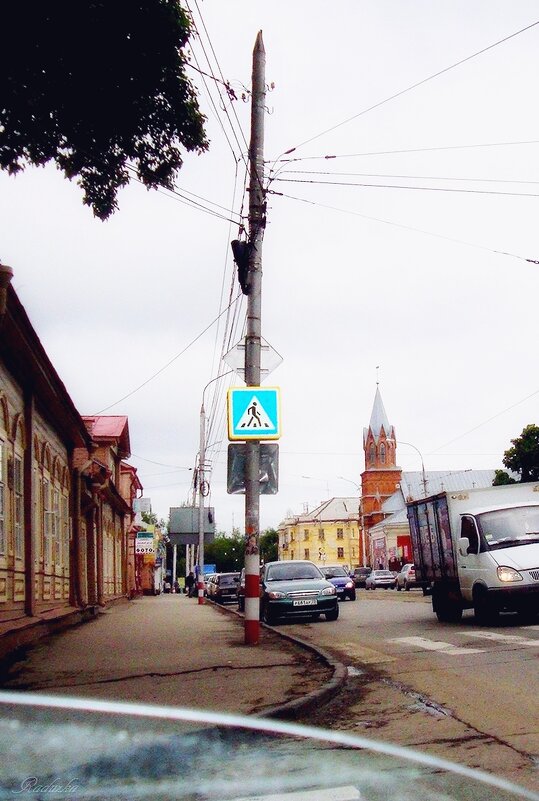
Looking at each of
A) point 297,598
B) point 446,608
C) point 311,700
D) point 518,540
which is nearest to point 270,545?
point 297,598

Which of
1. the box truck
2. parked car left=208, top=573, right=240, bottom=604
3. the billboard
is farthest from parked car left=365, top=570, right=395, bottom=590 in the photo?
the box truck

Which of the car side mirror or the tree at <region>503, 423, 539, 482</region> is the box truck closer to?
the car side mirror

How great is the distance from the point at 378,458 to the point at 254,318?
10959cm

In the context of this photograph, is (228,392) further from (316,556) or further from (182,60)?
(316,556)

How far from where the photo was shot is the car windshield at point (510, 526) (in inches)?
661

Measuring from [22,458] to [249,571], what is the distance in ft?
16.2

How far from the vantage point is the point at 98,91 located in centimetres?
900

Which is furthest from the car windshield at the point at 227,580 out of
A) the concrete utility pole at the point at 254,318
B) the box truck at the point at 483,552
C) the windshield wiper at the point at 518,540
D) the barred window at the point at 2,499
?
the concrete utility pole at the point at 254,318

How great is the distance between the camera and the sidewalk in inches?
333

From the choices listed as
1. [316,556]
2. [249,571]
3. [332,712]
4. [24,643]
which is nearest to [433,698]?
[332,712]

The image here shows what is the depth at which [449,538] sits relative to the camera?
18.7 meters

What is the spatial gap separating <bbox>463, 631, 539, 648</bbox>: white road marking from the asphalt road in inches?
0.6

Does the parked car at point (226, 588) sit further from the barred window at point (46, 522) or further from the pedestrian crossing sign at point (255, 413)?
the pedestrian crossing sign at point (255, 413)

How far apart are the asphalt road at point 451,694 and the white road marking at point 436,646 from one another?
15mm
